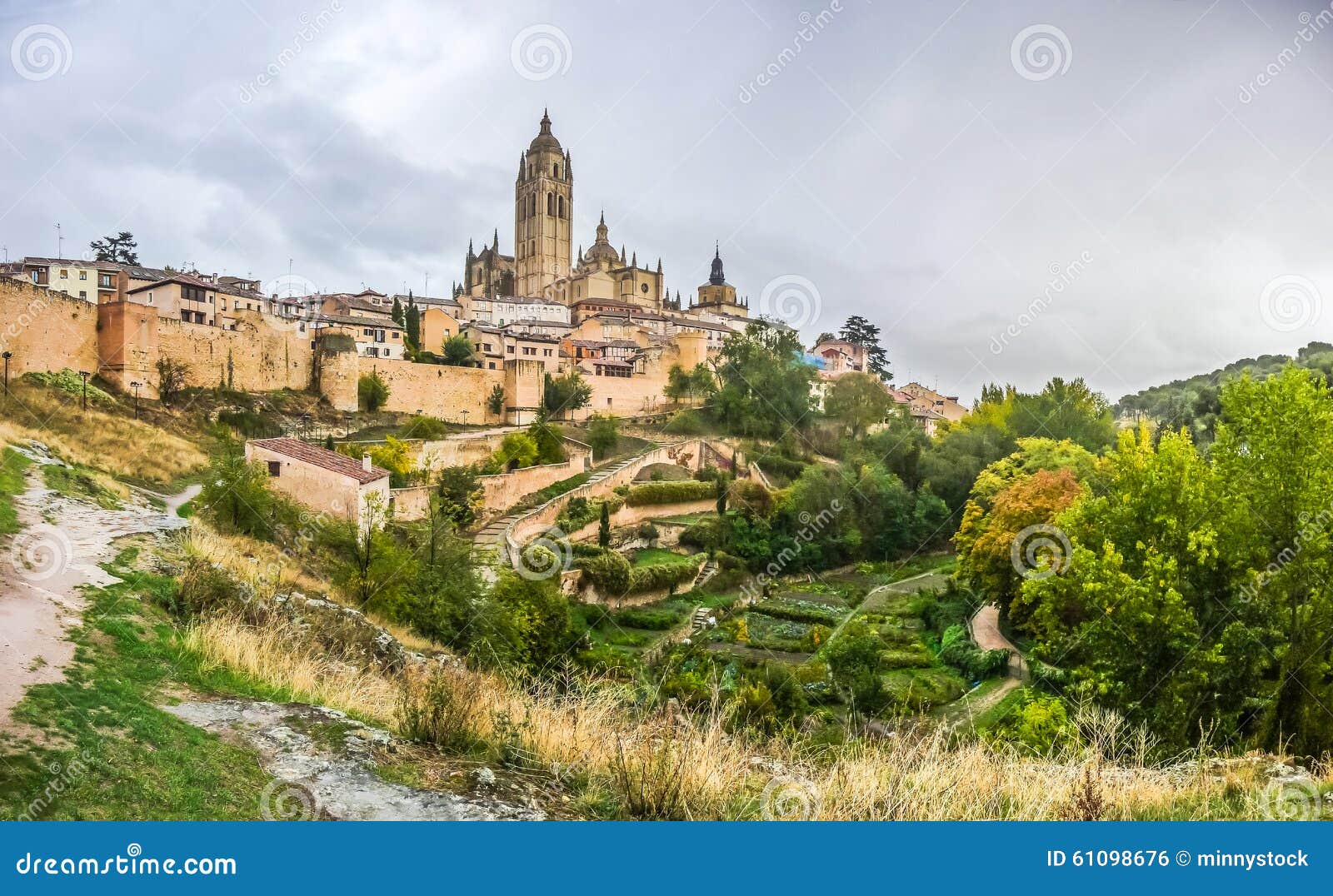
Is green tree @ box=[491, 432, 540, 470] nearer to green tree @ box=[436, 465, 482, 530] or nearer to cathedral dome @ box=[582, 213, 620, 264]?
green tree @ box=[436, 465, 482, 530]

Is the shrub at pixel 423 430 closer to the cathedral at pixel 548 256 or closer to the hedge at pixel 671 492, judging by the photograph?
the hedge at pixel 671 492

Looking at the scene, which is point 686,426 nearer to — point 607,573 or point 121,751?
point 607,573

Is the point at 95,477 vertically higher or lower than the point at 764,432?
lower

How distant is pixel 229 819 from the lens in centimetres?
352

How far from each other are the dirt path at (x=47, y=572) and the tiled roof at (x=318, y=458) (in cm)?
463

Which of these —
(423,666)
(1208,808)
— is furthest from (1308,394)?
(423,666)

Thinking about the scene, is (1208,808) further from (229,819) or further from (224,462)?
(224,462)

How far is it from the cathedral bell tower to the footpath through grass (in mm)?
79493

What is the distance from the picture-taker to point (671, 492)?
33.2m

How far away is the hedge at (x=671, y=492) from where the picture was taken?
31.9 meters

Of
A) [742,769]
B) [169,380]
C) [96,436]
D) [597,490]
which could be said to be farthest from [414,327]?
[742,769]

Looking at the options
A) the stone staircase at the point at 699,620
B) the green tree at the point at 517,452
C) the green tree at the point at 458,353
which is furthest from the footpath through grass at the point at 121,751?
the green tree at the point at 458,353

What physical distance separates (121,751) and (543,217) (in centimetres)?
8380

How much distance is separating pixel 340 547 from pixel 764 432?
31557 mm
